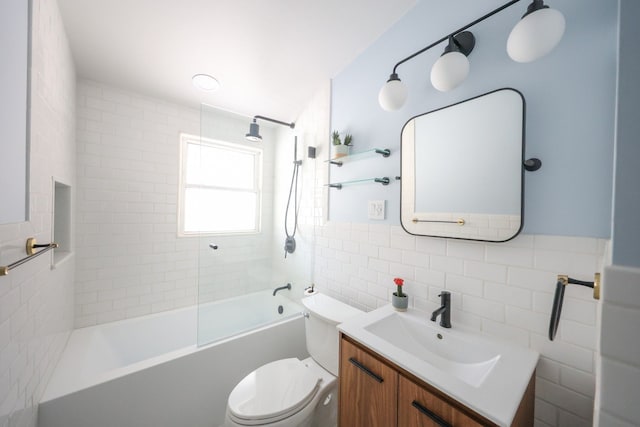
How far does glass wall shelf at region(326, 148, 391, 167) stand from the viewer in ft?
4.69

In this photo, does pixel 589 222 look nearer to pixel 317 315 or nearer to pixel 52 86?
pixel 317 315

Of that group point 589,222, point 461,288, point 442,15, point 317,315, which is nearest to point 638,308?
point 589,222

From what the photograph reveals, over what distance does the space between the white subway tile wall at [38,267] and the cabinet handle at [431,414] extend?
139 cm

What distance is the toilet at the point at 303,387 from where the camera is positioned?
111 centimetres

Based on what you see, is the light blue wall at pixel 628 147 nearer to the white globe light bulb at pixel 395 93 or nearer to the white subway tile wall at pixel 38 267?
the white globe light bulb at pixel 395 93

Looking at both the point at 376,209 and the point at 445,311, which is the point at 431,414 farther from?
the point at 376,209

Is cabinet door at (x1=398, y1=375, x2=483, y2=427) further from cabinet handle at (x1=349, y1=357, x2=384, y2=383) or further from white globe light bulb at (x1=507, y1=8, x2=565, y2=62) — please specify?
white globe light bulb at (x1=507, y1=8, x2=565, y2=62)

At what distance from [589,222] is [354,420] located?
1.21 m

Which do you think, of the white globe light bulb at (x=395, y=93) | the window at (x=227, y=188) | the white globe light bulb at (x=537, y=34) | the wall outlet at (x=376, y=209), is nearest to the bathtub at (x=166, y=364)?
the window at (x=227, y=188)

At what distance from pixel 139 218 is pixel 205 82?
139cm

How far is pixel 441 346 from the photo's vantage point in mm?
1068

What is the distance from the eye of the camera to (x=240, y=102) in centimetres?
214

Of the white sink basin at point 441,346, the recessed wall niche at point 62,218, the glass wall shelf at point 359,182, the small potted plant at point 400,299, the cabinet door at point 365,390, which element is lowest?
the cabinet door at point 365,390

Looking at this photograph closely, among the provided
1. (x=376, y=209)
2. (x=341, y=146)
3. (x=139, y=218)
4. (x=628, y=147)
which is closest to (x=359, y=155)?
(x=341, y=146)
